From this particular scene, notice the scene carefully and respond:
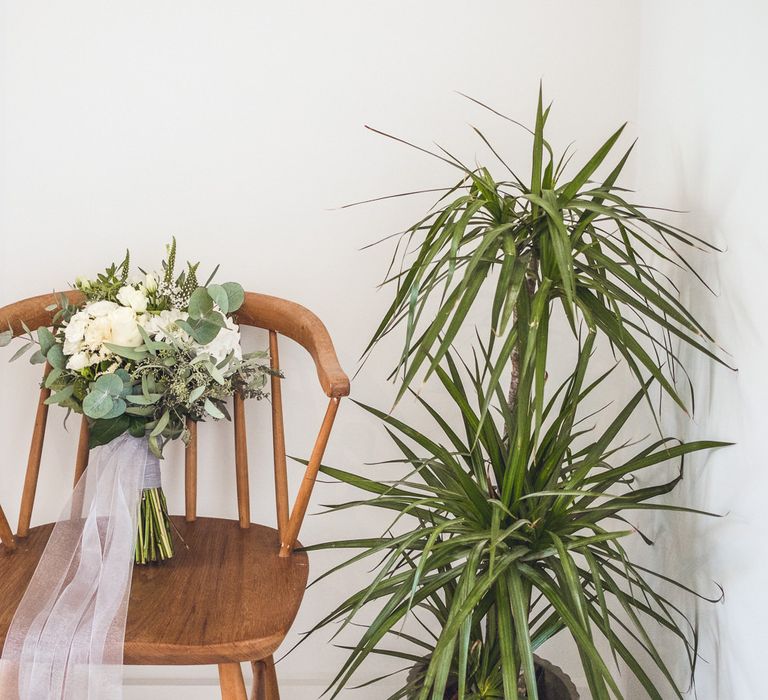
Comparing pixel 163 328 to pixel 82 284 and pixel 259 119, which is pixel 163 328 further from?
pixel 259 119

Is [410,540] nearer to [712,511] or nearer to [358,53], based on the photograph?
[712,511]

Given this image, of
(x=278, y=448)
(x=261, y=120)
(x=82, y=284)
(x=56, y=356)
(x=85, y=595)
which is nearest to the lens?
(x=85, y=595)

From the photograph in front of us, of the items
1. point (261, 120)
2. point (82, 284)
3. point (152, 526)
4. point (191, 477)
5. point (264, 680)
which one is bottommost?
point (264, 680)

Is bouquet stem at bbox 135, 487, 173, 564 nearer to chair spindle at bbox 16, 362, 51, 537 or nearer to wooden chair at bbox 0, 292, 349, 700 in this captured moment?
wooden chair at bbox 0, 292, 349, 700

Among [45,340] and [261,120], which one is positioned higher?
[261,120]

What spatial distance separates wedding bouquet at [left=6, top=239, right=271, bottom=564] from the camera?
4.00 feet

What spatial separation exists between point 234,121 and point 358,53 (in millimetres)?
303

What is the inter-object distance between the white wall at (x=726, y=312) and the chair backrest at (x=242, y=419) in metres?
0.64

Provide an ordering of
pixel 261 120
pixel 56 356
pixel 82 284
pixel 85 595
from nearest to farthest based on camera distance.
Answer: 1. pixel 85 595
2. pixel 56 356
3. pixel 82 284
4. pixel 261 120

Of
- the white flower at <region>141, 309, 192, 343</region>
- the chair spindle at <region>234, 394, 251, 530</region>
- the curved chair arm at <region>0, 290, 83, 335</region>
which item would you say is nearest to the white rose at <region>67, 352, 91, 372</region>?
the white flower at <region>141, 309, 192, 343</region>

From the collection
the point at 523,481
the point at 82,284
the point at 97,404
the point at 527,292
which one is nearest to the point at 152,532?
A: the point at 97,404

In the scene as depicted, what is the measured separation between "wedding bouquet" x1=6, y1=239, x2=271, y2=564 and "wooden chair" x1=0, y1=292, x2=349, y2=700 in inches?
4.3

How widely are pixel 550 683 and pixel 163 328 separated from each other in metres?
0.93

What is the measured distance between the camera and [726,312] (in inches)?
46.9
